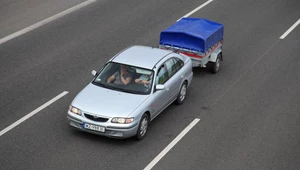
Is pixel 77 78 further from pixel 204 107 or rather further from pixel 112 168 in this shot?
A: pixel 112 168

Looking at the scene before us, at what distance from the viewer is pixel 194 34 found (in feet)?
56.9

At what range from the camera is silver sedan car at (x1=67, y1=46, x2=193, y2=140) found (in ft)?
43.8

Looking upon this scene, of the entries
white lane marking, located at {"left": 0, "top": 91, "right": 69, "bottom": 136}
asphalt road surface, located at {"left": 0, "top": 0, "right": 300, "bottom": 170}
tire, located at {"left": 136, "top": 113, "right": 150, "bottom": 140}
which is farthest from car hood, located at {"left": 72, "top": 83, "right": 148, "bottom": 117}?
white lane marking, located at {"left": 0, "top": 91, "right": 69, "bottom": 136}

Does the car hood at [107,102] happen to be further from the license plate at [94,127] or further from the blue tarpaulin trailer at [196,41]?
the blue tarpaulin trailer at [196,41]

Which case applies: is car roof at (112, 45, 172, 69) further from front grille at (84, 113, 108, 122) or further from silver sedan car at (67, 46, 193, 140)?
front grille at (84, 113, 108, 122)

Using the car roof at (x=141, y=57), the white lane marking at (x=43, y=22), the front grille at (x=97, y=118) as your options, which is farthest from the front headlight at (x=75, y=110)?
the white lane marking at (x=43, y=22)

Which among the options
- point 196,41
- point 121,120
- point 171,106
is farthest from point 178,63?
point 121,120

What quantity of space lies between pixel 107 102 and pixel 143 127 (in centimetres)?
104

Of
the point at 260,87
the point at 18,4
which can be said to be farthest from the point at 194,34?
the point at 18,4

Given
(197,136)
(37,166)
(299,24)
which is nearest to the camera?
(37,166)

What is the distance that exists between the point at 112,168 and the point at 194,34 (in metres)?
6.06

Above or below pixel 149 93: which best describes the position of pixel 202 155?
below

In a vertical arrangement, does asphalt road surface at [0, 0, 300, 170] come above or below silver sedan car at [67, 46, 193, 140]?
below

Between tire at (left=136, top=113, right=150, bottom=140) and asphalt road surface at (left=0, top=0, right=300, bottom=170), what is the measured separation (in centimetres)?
17
